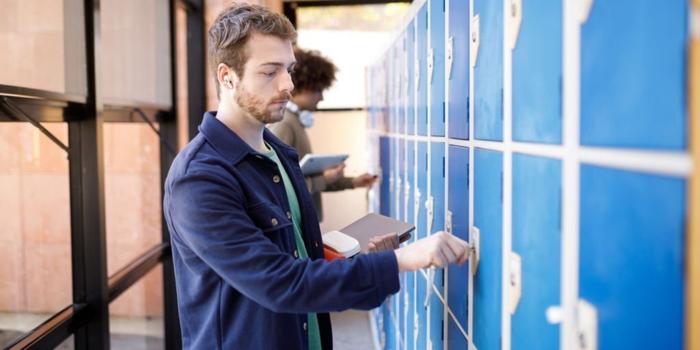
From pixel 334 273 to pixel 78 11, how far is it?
4.83 ft

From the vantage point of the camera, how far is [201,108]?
347cm

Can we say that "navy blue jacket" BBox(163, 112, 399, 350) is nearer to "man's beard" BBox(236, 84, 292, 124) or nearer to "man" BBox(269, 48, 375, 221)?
"man's beard" BBox(236, 84, 292, 124)

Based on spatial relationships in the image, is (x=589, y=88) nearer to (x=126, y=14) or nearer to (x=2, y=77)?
(x=2, y=77)

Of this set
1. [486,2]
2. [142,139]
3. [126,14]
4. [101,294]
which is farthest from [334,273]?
[142,139]

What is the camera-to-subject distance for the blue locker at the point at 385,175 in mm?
2844

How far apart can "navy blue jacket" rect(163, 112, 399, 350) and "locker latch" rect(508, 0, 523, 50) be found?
43cm

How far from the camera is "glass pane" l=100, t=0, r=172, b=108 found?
2371 millimetres

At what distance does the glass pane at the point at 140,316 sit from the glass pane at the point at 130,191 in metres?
0.20

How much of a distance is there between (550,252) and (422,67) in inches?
41.1

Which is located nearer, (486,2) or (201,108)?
(486,2)

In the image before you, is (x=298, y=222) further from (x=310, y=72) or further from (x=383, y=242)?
(x=310, y=72)

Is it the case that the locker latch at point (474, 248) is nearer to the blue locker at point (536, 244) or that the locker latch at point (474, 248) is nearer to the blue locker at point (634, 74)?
the blue locker at point (536, 244)

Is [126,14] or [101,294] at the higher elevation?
[126,14]

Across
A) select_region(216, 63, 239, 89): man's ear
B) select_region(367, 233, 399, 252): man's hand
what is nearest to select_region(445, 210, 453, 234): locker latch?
select_region(367, 233, 399, 252): man's hand
